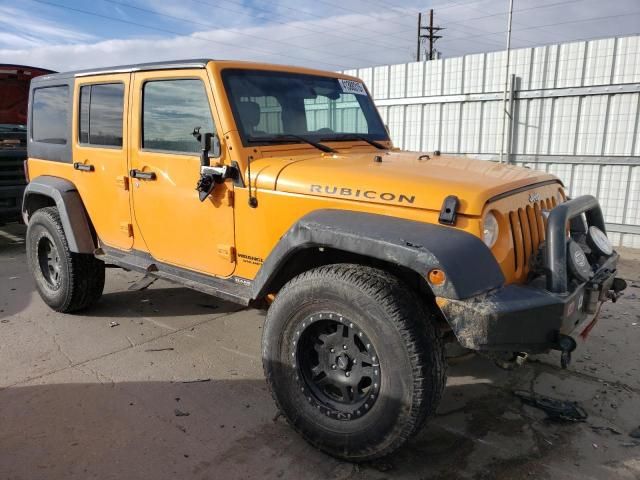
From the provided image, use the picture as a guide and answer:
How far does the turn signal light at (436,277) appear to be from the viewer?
2155 millimetres

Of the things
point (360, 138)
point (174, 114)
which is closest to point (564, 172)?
point (360, 138)

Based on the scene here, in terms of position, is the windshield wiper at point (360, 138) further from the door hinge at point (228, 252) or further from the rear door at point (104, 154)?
the rear door at point (104, 154)

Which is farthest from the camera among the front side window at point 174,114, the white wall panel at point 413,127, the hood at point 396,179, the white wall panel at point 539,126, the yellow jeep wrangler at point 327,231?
the white wall panel at point 413,127

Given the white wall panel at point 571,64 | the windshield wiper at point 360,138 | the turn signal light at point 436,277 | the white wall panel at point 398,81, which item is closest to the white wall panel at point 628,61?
the white wall panel at point 571,64

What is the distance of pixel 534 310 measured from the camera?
2.23m

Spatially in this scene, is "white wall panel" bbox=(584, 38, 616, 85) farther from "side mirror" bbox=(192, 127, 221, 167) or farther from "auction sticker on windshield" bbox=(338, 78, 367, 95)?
"side mirror" bbox=(192, 127, 221, 167)

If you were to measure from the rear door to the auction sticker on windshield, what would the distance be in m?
1.59

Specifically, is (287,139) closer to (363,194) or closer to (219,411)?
(363,194)

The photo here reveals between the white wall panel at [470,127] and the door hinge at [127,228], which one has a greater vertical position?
the white wall panel at [470,127]

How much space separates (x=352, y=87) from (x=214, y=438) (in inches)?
109

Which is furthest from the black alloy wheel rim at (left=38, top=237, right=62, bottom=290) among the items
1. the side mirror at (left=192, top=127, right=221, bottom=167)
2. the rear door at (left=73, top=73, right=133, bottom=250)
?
the side mirror at (left=192, top=127, right=221, bottom=167)

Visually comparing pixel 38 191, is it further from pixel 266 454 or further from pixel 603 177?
pixel 603 177

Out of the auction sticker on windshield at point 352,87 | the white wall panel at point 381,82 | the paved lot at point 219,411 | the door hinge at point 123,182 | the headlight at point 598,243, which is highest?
the white wall panel at point 381,82

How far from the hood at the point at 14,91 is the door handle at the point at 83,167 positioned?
14.2 ft
